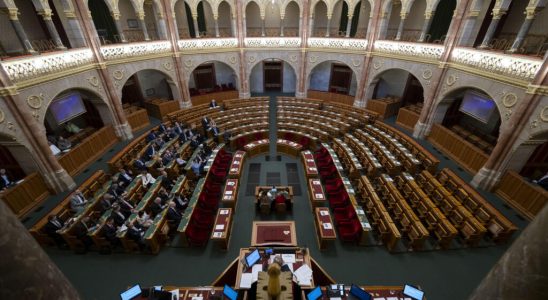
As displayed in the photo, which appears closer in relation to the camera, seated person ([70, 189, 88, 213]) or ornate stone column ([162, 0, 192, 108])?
seated person ([70, 189, 88, 213])

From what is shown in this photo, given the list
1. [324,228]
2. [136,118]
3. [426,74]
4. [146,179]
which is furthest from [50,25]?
[426,74]

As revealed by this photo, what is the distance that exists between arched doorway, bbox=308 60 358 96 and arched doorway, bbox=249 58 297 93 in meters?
2.15

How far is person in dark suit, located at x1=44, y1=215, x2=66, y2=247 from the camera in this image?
8844 millimetres

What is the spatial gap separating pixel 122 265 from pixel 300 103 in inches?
623

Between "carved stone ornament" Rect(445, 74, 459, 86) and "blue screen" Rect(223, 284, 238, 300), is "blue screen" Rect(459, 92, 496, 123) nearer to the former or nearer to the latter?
"carved stone ornament" Rect(445, 74, 459, 86)

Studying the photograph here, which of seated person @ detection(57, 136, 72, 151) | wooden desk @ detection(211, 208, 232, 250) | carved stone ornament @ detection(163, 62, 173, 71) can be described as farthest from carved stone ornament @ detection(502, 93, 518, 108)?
seated person @ detection(57, 136, 72, 151)

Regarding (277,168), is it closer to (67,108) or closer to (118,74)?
(118,74)

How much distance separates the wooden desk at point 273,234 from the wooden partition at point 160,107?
13.8 metres

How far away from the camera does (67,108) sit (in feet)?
49.1

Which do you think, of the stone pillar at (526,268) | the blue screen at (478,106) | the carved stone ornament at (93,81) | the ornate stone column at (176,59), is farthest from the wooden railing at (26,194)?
the blue screen at (478,106)

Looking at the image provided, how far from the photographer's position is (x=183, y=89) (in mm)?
19734

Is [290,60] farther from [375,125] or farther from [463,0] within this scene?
[463,0]

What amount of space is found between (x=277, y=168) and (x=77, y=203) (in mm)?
9089

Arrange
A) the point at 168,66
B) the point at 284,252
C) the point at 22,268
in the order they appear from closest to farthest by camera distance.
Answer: the point at 22,268 < the point at 284,252 < the point at 168,66
